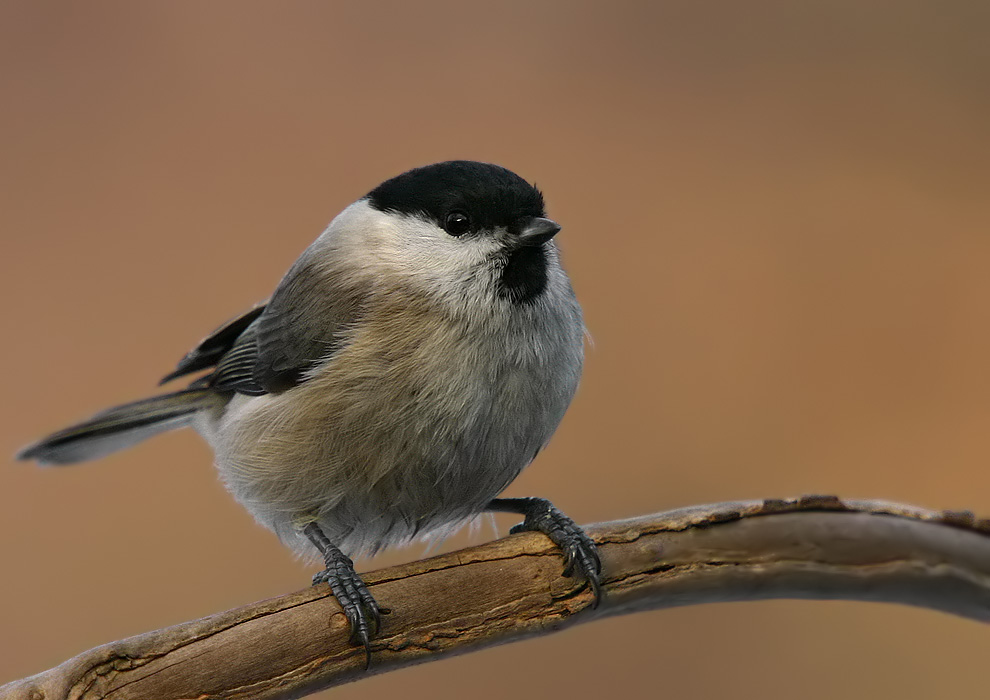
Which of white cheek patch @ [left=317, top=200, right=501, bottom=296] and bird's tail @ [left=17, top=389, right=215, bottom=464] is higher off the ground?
white cheek patch @ [left=317, top=200, right=501, bottom=296]

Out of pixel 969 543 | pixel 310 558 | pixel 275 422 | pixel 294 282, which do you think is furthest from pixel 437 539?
pixel 969 543

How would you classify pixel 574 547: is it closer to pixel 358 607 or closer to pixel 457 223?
pixel 358 607

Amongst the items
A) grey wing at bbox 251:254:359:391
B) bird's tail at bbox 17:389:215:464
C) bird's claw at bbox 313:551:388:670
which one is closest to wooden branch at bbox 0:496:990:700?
bird's claw at bbox 313:551:388:670

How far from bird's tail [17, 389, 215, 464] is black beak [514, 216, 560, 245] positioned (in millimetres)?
555

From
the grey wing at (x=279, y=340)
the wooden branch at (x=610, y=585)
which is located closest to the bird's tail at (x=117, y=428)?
the grey wing at (x=279, y=340)

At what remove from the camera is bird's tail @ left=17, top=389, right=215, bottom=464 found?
126 cm

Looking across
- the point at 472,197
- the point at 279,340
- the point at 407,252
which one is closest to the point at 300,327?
the point at 279,340

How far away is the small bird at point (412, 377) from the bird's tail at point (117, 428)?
0.59 ft

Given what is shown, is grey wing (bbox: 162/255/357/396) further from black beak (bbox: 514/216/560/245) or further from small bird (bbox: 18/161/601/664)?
black beak (bbox: 514/216/560/245)

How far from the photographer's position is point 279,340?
3.73 ft

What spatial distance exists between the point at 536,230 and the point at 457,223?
0.32ft

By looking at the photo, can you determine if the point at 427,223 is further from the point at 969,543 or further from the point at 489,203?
the point at 969,543

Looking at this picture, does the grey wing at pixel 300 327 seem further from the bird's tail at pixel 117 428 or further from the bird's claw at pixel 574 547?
the bird's claw at pixel 574 547

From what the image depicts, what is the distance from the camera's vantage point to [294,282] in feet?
3.87
